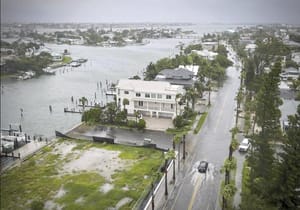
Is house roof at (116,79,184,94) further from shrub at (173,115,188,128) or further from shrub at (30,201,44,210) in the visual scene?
shrub at (30,201,44,210)

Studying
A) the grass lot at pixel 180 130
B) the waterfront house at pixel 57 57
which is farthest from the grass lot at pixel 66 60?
the grass lot at pixel 180 130

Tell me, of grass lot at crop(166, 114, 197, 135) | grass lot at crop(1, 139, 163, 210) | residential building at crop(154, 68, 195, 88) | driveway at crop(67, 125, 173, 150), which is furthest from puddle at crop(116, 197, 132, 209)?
residential building at crop(154, 68, 195, 88)

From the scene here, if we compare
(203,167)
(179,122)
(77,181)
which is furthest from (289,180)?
(179,122)

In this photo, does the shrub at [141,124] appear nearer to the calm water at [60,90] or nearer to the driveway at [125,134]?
the driveway at [125,134]

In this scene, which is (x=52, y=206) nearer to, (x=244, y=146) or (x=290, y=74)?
(x=244, y=146)

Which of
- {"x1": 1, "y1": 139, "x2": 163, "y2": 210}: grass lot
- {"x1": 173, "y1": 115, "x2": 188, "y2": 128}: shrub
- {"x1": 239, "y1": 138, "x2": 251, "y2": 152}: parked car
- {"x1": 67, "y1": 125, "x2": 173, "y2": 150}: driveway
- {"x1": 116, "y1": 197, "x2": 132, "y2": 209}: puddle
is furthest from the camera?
{"x1": 173, "y1": 115, "x2": 188, "y2": 128}: shrub

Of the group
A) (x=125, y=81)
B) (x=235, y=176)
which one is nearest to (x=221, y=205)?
(x=235, y=176)

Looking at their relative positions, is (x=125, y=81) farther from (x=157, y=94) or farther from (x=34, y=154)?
(x=34, y=154)

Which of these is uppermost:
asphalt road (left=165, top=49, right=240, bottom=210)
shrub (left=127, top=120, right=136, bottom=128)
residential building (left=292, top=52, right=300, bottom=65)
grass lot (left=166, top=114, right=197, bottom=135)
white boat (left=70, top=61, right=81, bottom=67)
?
residential building (left=292, top=52, right=300, bottom=65)

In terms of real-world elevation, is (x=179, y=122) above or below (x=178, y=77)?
below
